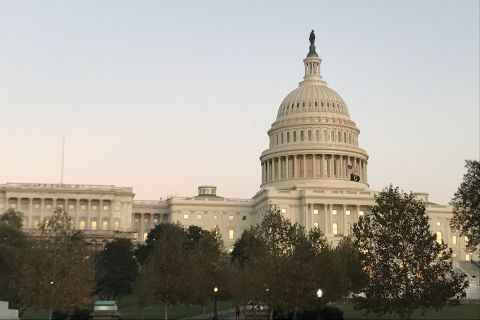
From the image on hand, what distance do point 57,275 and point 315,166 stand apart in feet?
407

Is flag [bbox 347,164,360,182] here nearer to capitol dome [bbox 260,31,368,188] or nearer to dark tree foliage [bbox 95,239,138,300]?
capitol dome [bbox 260,31,368,188]

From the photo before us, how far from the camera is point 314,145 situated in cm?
18650

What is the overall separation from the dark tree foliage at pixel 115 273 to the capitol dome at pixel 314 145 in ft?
230

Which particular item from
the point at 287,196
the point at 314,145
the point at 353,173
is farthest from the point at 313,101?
the point at 287,196

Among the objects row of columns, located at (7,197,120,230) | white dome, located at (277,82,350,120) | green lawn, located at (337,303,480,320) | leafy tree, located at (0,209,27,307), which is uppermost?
white dome, located at (277,82,350,120)

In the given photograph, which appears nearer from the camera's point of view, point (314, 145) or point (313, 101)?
point (314, 145)

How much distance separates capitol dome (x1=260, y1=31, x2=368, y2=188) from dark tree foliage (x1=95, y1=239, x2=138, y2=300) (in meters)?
70.2

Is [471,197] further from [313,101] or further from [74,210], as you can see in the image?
[313,101]

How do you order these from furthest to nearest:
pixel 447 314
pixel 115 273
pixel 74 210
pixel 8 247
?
1. pixel 74 210
2. pixel 115 273
3. pixel 8 247
4. pixel 447 314

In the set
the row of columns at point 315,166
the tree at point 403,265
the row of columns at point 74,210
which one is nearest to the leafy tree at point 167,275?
the tree at point 403,265

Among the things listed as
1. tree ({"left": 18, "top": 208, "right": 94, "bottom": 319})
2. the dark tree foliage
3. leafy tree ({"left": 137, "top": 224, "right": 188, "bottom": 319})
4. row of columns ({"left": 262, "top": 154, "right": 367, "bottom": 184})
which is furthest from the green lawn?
row of columns ({"left": 262, "top": 154, "right": 367, "bottom": 184})

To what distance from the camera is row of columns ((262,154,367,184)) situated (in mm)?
186125

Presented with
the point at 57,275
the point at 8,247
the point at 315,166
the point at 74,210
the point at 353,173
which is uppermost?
the point at 315,166

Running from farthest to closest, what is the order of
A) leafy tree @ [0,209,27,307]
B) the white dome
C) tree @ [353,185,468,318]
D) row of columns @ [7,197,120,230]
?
the white dome → row of columns @ [7,197,120,230] → leafy tree @ [0,209,27,307] → tree @ [353,185,468,318]
